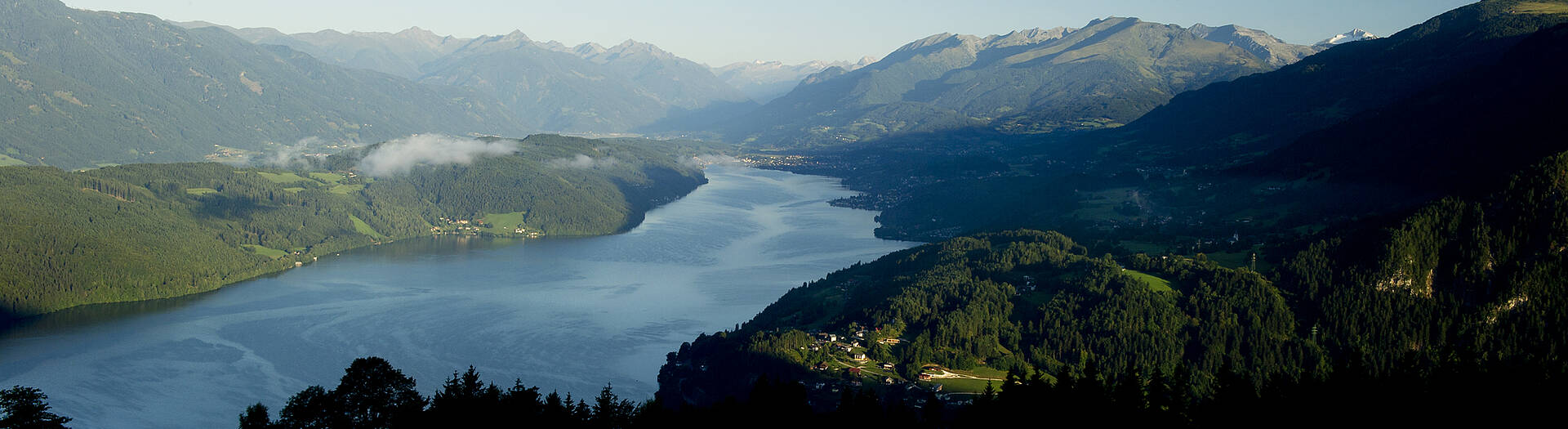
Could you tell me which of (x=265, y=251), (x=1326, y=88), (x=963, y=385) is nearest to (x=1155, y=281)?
(x=963, y=385)

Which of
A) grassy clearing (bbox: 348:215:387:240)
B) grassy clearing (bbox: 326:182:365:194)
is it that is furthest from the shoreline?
grassy clearing (bbox: 326:182:365:194)

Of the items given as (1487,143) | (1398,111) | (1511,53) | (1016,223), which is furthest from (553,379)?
(1511,53)

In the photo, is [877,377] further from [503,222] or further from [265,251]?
[503,222]

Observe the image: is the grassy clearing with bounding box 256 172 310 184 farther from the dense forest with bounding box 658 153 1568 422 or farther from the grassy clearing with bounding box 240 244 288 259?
the dense forest with bounding box 658 153 1568 422

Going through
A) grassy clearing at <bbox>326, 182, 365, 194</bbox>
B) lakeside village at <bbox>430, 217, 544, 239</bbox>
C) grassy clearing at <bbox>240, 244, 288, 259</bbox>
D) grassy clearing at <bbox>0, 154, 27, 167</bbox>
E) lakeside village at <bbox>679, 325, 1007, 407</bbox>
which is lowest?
lakeside village at <bbox>679, 325, 1007, 407</bbox>

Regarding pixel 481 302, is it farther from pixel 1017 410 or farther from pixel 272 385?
pixel 1017 410

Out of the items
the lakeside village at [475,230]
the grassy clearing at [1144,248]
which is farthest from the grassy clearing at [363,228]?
the grassy clearing at [1144,248]
